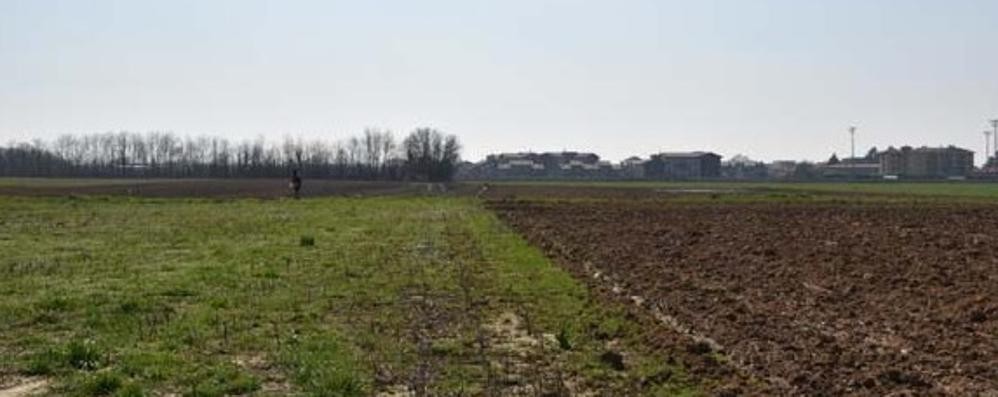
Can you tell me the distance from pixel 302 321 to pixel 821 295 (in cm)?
754

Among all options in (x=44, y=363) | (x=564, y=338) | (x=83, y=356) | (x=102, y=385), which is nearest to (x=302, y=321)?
(x=83, y=356)

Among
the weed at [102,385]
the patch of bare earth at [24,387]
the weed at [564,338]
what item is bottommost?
the weed at [564,338]

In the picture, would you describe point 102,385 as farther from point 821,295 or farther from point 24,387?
point 821,295

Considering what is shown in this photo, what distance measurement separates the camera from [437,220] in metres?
39.0

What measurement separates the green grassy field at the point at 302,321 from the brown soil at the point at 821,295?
1087 millimetres

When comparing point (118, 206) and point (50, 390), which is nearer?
point (50, 390)

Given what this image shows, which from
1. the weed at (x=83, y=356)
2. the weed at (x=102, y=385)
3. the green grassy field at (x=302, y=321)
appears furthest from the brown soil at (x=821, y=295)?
the weed at (x=83, y=356)

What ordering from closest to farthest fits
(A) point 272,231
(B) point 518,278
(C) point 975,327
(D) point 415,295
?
(C) point 975,327 → (D) point 415,295 → (B) point 518,278 → (A) point 272,231

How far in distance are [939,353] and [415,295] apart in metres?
7.67

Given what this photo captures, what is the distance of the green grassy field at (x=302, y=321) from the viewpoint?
9656 millimetres

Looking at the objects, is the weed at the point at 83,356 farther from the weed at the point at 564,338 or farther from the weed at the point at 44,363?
the weed at the point at 564,338

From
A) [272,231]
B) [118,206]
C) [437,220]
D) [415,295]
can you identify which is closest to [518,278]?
[415,295]

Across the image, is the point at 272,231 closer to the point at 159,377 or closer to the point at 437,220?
the point at 437,220

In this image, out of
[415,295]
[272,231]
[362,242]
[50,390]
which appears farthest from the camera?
[272,231]
